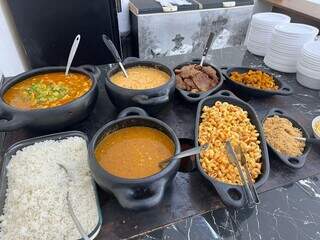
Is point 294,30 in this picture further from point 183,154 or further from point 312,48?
point 183,154

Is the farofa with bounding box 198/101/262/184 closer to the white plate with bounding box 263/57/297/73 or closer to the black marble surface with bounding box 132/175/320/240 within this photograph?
the black marble surface with bounding box 132/175/320/240

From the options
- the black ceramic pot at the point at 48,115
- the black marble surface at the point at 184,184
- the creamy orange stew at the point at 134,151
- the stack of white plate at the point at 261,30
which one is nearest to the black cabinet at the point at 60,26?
the black marble surface at the point at 184,184

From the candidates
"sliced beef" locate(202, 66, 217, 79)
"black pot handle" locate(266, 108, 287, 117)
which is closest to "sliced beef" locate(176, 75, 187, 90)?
"sliced beef" locate(202, 66, 217, 79)

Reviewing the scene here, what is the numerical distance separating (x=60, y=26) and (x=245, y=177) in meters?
1.39

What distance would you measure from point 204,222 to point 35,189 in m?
0.46

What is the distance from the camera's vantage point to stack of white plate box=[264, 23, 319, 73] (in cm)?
129

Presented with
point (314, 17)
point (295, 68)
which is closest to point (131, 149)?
point (295, 68)

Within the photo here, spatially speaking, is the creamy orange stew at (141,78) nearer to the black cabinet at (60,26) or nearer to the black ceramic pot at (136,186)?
the black ceramic pot at (136,186)

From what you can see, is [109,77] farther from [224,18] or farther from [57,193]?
[224,18]

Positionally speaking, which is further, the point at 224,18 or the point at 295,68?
the point at 224,18

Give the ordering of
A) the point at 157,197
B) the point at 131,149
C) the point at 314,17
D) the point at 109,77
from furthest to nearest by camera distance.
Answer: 1. the point at 314,17
2. the point at 109,77
3. the point at 131,149
4. the point at 157,197

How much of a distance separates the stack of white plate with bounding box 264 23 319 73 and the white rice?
1103 millimetres

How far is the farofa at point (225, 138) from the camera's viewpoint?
0.74 metres

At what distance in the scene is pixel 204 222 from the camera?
67cm
